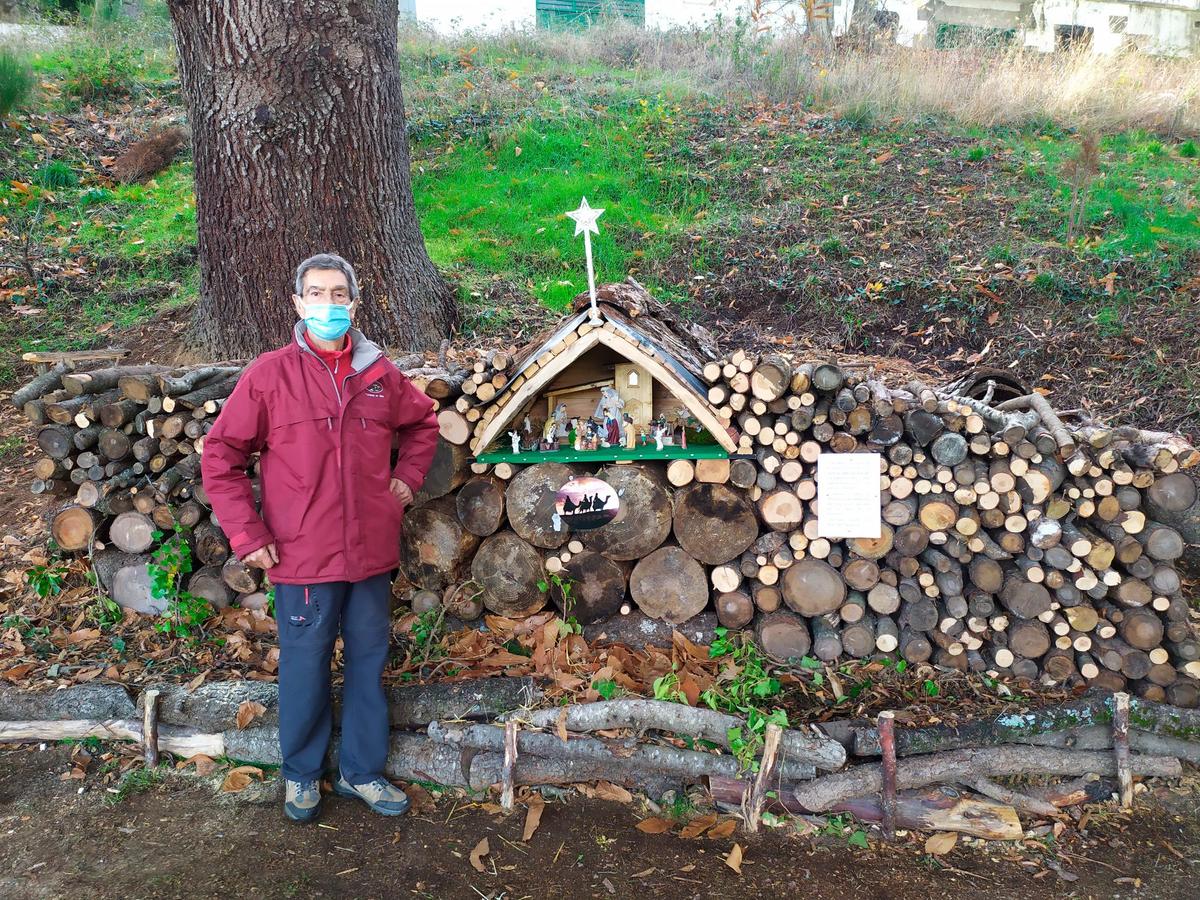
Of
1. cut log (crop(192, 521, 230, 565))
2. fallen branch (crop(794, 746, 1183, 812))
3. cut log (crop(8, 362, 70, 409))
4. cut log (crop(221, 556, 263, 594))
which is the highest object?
cut log (crop(8, 362, 70, 409))

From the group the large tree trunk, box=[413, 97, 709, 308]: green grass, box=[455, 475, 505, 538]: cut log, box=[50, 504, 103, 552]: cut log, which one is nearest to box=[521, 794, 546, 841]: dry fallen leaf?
box=[455, 475, 505, 538]: cut log

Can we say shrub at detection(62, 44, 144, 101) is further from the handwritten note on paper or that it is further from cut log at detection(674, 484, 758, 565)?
the handwritten note on paper

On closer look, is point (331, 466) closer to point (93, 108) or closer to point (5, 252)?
point (5, 252)

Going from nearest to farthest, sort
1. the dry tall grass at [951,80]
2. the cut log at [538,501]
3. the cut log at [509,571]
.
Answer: the cut log at [538,501], the cut log at [509,571], the dry tall grass at [951,80]

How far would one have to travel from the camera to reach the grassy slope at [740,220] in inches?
A: 297

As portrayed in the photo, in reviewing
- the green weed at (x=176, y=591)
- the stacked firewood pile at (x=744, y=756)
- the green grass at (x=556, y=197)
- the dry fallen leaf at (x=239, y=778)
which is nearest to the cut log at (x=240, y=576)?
the green weed at (x=176, y=591)

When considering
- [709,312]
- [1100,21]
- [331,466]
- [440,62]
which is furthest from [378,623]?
[1100,21]

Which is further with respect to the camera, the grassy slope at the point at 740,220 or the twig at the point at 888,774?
the grassy slope at the point at 740,220

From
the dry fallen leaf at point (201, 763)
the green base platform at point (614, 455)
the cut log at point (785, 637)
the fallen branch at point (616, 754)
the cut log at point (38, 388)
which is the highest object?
the cut log at point (38, 388)

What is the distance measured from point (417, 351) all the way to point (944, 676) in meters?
4.21

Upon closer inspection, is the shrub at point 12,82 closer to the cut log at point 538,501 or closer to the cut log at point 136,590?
the cut log at point 136,590

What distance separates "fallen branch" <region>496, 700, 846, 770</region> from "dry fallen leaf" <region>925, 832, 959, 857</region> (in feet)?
1.70

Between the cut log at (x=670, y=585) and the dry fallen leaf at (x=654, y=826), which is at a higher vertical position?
the cut log at (x=670, y=585)

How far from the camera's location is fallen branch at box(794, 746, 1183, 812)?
138 inches
